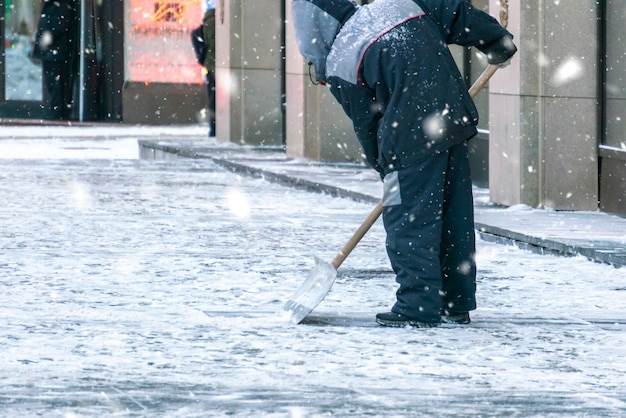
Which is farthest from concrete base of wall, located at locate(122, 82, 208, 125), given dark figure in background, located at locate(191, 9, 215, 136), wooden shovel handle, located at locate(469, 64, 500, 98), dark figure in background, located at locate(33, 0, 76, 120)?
wooden shovel handle, located at locate(469, 64, 500, 98)

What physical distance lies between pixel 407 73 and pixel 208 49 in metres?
15.4

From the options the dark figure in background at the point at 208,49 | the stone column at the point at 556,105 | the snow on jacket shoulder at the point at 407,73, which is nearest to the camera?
the snow on jacket shoulder at the point at 407,73

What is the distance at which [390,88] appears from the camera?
626cm

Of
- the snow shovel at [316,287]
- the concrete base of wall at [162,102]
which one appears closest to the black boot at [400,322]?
the snow shovel at [316,287]

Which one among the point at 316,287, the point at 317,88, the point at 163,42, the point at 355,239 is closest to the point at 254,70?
the point at 317,88

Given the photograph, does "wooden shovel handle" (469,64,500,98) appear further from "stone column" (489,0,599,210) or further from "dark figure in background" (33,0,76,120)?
"dark figure in background" (33,0,76,120)

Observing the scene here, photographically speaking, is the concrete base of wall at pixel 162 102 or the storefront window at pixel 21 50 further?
the storefront window at pixel 21 50

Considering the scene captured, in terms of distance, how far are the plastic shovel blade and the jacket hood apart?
0.89m

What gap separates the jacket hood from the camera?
632cm

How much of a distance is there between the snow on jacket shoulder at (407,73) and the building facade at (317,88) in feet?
15.9

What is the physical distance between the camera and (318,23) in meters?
6.36

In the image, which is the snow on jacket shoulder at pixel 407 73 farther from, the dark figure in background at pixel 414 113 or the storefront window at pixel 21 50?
the storefront window at pixel 21 50

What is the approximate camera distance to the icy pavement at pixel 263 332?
4.96 meters

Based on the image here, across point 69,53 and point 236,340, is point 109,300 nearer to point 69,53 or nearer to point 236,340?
point 236,340
